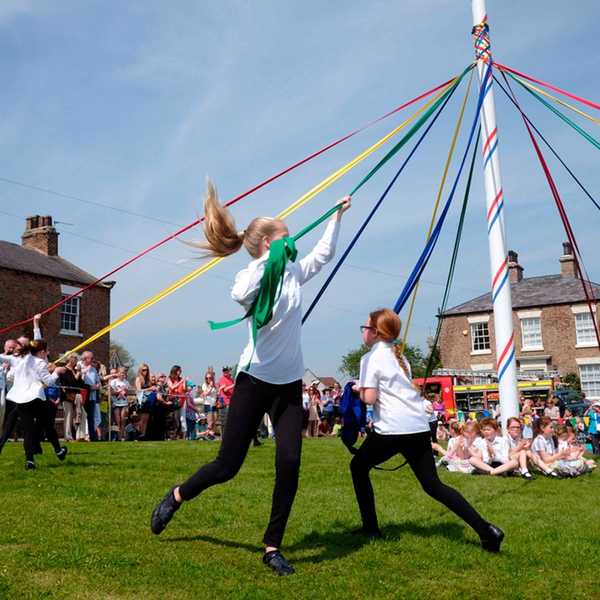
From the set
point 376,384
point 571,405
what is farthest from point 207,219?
point 571,405

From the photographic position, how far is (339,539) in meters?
4.54

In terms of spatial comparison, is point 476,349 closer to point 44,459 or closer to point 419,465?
point 44,459

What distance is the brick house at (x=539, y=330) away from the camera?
3362 centimetres

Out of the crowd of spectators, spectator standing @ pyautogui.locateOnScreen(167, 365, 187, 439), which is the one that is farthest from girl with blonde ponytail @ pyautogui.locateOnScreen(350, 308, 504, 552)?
spectator standing @ pyautogui.locateOnScreen(167, 365, 187, 439)

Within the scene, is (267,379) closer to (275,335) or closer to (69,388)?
(275,335)

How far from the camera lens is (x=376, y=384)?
4559 millimetres

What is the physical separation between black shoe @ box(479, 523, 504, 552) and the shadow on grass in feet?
0.63

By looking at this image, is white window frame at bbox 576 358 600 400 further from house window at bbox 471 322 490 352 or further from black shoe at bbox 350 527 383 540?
black shoe at bbox 350 527 383 540

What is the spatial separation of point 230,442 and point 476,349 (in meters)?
34.0

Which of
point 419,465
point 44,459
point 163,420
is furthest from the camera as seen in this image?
point 163,420

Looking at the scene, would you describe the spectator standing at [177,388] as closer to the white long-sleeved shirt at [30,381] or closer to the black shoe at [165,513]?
the white long-sleeved shirt at [30,381]

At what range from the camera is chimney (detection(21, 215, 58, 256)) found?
29359 millimetres

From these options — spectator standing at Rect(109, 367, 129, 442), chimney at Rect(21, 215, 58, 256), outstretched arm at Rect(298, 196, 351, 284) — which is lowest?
spectator standing at Rect(109, 367, 129, 442)

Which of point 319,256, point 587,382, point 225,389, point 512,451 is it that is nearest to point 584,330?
point 587,382
